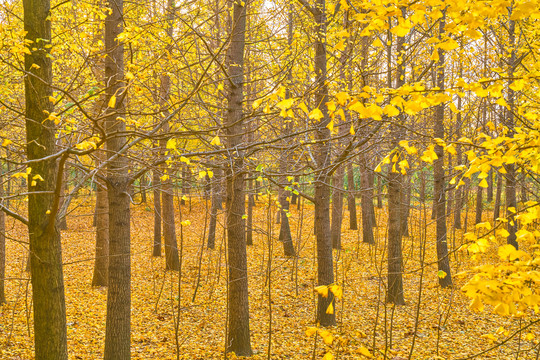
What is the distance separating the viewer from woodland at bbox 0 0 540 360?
9.21ft

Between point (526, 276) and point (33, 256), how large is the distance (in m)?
4.24

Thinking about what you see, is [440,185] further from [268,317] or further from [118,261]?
[118,261]

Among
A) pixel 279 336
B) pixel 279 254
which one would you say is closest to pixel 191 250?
pixel 279 254

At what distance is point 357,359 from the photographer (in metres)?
6.52

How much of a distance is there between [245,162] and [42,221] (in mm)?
2381

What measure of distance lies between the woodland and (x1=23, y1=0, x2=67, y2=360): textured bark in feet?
0.05

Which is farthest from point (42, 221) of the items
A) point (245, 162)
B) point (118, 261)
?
point (245, 162)

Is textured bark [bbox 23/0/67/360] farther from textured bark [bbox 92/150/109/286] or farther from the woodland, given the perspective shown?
textured bark [bbox 92/150/109/286]

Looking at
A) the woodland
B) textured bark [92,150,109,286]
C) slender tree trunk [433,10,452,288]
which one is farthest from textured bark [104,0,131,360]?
slender tree trunk [433,10,452,288]

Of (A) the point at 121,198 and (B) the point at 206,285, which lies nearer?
(A) the point at 121,198

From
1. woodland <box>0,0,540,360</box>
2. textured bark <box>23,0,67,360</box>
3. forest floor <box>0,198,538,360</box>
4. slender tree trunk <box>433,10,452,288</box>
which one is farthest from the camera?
slender tree trunk <box>433,10,452,288</box>

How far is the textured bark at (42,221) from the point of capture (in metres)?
3.90

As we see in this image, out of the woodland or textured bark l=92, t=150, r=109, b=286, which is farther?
textured bark l=92, t=150, r=109, b=286

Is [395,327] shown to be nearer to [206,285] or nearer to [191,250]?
[206,285]
